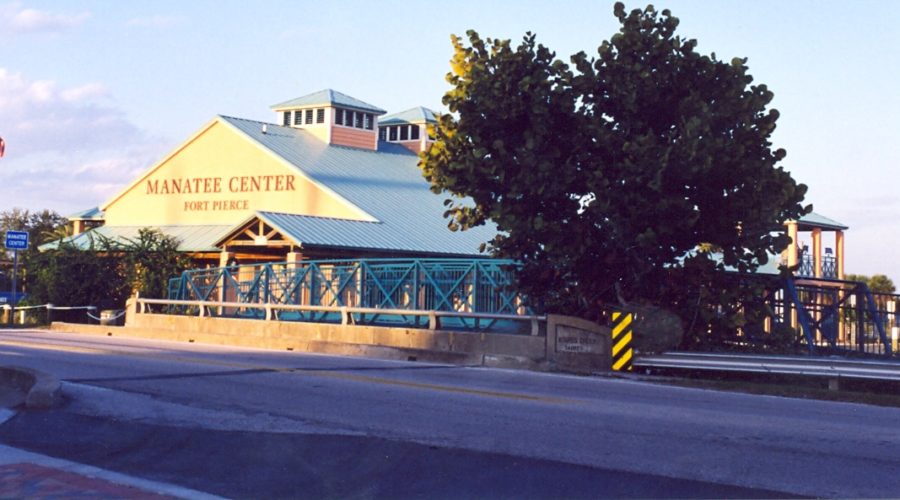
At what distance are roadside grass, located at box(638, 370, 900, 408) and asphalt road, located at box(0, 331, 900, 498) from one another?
0.68 metres

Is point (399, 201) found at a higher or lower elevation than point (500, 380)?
higher

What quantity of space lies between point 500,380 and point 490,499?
9072mm

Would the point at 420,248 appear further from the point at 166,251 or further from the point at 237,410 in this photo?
the point at 237,410

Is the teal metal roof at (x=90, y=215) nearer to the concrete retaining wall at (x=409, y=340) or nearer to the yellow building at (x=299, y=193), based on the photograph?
the yellow building at (x=299, y=193)

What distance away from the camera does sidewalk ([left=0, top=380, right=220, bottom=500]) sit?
7.74 m

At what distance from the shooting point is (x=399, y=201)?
44.5 meters

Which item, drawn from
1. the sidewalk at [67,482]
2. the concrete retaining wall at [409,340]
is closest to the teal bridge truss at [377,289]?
the concrete retaining wall at [409,340]

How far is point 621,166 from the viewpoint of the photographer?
62.5ft

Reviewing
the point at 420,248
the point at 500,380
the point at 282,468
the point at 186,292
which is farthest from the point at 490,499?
the point at 420,248

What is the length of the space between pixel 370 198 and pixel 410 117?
44.2ft

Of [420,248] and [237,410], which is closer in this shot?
[237,410]

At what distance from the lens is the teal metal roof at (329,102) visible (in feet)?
169

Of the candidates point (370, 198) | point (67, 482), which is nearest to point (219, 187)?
point (370, 198)

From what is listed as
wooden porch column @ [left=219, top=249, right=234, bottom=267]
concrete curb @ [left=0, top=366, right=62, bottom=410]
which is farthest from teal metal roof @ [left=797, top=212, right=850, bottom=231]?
concrete curb @ [left=0, top=366, right=62, bottom=410]
